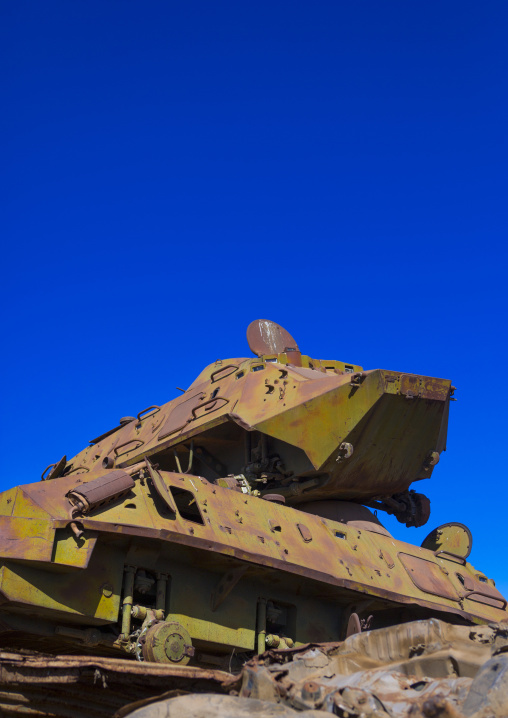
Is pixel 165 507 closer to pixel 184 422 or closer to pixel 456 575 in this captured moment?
pixel 184 422

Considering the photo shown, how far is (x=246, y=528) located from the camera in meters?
12.6

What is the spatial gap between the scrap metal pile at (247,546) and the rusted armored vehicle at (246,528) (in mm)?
26

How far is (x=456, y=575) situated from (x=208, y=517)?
17.6 feet

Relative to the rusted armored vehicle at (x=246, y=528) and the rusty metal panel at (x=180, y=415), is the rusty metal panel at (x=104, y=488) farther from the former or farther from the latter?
the rusty metal panel at (x=180, y=415)

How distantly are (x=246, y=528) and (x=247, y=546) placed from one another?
429 mm

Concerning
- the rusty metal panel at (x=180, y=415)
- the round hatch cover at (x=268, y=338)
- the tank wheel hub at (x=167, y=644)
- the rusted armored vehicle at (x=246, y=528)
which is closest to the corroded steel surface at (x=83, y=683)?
the rusted armored vehicle at (x=246, y=528)

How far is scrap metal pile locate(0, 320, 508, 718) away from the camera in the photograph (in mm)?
8328

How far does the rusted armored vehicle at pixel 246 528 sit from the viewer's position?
10930 mm

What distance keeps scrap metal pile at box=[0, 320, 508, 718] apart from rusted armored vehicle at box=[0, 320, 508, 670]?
26mm

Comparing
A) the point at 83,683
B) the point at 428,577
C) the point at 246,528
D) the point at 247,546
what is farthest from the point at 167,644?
the point at 428,577

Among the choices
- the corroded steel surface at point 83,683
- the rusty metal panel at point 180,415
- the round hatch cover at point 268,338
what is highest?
the round hatch cover at point 268,338

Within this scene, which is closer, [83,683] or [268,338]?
[83,683]

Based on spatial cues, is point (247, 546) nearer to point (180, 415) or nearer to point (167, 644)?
point (167, 644)

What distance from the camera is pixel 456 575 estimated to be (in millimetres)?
15594
